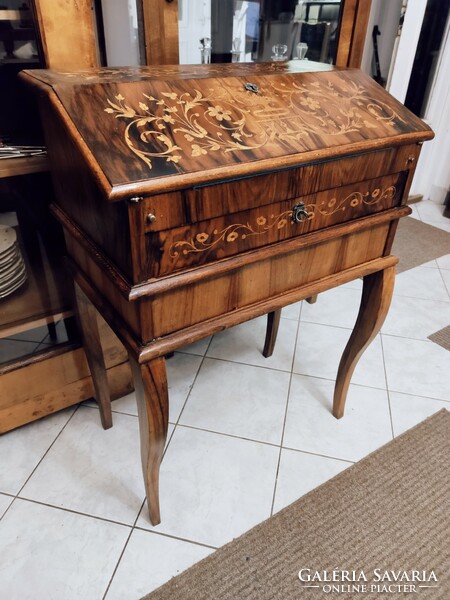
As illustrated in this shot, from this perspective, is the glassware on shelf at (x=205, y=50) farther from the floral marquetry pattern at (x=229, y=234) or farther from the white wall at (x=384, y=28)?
the white wall at (x=384, y=28)

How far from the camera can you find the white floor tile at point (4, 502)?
1.27 meters

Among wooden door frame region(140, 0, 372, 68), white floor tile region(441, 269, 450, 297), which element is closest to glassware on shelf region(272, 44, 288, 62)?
wooden door frame region(140, 0, 372, 68)

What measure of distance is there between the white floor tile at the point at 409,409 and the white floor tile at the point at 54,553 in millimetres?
978

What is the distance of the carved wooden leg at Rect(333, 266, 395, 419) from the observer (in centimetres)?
125

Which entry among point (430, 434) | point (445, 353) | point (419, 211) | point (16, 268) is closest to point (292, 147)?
point (16, 268)

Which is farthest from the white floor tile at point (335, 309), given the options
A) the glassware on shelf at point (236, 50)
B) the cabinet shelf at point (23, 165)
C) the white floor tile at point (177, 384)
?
the cabinet shelf at point (23, 165)

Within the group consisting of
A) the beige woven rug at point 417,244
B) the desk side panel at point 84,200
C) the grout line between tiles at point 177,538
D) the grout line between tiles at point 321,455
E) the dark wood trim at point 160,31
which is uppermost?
the dark wood trim at point 160,31

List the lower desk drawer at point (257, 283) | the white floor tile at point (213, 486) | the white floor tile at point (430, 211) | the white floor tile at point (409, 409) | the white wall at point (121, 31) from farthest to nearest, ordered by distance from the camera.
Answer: the white floor tile at point (430, 211)
the white floor tile at point (409, 409)
the white wall at point (121, 31)
the white floor tile at point (213, 486)
the lower desk drawer at point (257, 283)

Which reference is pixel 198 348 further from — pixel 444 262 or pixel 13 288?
pixel 444 262

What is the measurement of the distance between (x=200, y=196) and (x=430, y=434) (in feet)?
4.05

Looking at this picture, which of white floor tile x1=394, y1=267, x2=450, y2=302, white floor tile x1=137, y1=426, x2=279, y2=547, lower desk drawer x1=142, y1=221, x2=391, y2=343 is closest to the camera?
lower desk drawer x1=142, y1=221, x2=391, y2=343

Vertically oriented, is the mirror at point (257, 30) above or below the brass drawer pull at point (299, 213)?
above

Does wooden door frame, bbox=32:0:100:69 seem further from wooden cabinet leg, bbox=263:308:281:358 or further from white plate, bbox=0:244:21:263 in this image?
wooden cabinet leg, bbox=263:308:281:358

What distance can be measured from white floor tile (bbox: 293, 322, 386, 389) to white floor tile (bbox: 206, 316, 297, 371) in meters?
0.04
